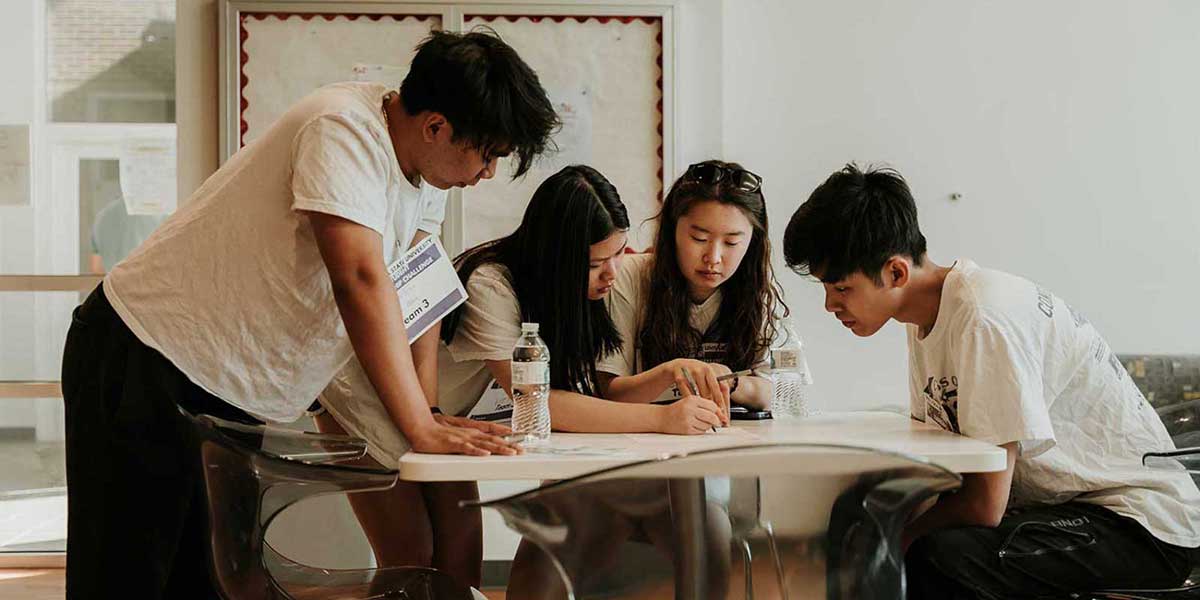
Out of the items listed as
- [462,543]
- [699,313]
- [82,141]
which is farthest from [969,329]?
[82,141]

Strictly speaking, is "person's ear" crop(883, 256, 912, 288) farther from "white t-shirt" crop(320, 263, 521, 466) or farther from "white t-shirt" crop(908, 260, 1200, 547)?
"white t-shirt" crop(320, 263, 521, 466)

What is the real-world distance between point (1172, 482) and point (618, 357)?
3.11 feet

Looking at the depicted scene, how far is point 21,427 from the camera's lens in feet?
11.4

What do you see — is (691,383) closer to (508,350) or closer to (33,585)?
(508,350)

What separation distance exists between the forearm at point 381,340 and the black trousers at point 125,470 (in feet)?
0.84

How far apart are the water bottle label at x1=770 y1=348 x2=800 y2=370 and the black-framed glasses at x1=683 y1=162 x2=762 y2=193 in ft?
1.07

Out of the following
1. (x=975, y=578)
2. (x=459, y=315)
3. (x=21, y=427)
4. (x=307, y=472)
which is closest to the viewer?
(x=307, y=472)

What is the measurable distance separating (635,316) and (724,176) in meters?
0.32

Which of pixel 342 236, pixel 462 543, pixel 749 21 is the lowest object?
pixel 462 543

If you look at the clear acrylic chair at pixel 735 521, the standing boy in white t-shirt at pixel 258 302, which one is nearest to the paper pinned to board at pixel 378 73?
the standing boy in white t-shirt at pixel 258 302

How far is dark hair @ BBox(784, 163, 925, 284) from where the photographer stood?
5.80 ft

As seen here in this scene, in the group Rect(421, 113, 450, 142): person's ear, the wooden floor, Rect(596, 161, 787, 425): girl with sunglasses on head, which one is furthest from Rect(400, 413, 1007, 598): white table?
the wooden floor

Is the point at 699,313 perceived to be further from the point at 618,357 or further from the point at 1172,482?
the point at 1172,482

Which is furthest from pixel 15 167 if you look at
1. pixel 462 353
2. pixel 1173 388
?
pixel 1173 388
